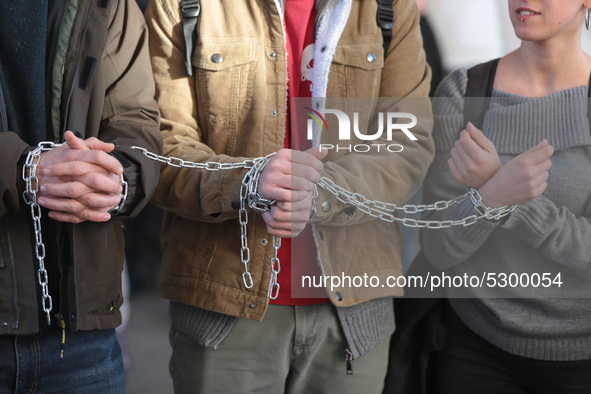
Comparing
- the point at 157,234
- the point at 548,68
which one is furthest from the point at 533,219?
the point at 157,234

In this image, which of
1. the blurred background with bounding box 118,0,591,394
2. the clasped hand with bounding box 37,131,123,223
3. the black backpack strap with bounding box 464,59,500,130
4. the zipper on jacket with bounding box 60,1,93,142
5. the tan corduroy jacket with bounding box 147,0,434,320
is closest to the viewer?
the clasped hand with bounding box 37,131,123,223

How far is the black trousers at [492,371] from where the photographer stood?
165 cm

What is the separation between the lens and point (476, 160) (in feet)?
5.23

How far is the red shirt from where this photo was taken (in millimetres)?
1677

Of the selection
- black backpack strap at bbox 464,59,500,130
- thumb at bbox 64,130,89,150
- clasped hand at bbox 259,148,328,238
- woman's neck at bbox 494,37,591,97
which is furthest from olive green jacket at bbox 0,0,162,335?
woman's neck at bbox 494,37,591,97

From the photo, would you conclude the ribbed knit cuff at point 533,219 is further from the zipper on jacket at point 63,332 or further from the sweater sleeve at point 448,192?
the zipper on jacket at point 63,332

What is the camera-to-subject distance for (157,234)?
3227 millimetres

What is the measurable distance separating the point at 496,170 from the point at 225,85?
0.91 m

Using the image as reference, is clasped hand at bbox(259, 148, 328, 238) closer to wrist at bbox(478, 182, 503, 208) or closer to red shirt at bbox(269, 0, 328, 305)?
red shirt at bbox(269, 0, 328, 305)

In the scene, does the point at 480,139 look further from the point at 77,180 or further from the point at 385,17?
the point at 77,180

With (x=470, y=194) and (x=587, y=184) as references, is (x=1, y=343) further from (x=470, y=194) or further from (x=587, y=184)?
(x=587, y=184)

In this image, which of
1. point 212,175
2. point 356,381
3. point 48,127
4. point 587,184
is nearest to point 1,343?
point 48,127

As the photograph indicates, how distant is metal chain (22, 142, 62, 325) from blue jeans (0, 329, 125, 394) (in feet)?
0.27

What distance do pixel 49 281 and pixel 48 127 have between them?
44cm
